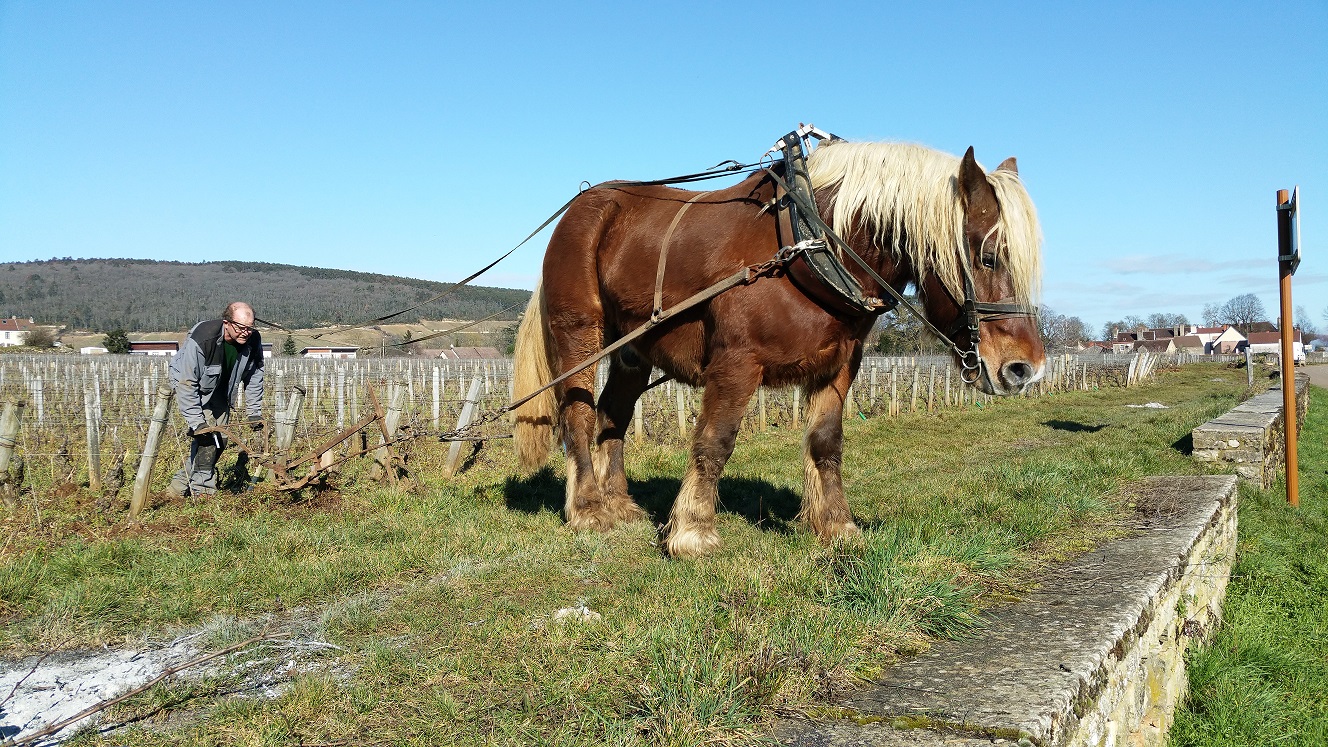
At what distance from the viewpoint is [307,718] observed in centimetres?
240

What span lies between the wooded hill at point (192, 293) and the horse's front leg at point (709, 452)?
392 feet

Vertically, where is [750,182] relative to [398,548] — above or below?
above

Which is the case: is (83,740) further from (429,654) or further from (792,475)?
(792,475)

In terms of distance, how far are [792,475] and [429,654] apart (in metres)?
5.49

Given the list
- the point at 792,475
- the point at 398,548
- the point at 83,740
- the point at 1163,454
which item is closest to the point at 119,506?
the point at 398,548

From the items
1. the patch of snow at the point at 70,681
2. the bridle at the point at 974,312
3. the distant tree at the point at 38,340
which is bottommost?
the patch of snow at the point at 70,681

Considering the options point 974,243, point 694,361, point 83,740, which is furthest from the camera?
point 694,361

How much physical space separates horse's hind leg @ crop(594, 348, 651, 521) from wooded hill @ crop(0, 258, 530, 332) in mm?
117905

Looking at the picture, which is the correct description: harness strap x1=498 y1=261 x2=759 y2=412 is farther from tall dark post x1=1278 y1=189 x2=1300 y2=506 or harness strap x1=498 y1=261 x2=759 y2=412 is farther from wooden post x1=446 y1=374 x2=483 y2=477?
tall dark post x1=1278 y1=189 x2=1300 y2=506

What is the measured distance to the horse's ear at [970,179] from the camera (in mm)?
3723

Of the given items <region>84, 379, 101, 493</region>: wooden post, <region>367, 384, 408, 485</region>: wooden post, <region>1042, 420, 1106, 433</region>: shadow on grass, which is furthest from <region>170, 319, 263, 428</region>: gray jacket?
<region>1042, 420, 1106, 433</region>: shadow on grass

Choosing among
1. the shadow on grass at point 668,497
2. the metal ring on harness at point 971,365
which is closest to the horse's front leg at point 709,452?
the shadow on grass at point 668,497

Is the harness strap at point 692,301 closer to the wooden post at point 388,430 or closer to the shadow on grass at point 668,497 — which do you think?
the shadow on grass at point 668,497

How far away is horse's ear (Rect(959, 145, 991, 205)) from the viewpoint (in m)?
3.72
